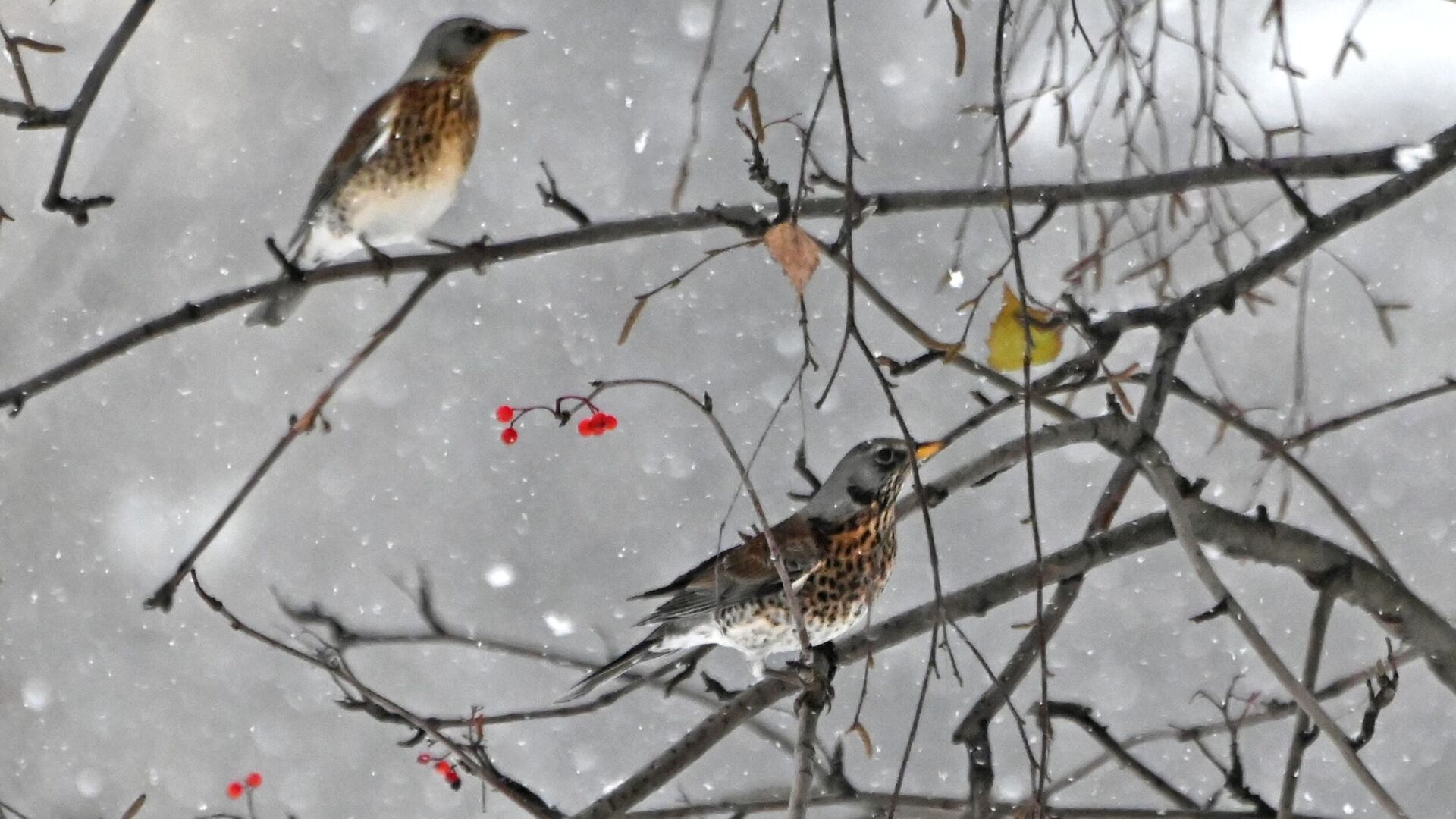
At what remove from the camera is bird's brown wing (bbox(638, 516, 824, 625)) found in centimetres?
202

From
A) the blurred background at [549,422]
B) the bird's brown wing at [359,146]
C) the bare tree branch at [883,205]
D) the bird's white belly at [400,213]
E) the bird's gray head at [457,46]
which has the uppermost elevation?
the blurred background at [549,422]

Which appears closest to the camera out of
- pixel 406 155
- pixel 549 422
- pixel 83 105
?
pixel 83 105

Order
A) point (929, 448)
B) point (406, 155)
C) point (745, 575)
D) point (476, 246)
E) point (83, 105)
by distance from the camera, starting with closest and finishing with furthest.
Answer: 1. point (83, 105)
2. point (476, 246)
3. point (929, 448)
4. point (745, 575)
5. point (406, 155)

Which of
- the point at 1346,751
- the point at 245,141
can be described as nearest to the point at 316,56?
the point at 245,141

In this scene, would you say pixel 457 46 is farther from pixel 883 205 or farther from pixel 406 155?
pixel 883 205

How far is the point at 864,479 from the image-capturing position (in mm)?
2166

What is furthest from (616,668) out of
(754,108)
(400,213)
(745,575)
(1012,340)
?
(754,108)

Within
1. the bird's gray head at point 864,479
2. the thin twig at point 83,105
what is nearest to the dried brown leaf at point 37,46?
the thin twig at point 83,105

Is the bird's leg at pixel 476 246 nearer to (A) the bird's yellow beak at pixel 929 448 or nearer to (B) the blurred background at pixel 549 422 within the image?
(A) the bird's yellow beak at pixel 929 448

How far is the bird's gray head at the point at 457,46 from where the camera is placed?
2.31 meters

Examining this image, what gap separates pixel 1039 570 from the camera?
33.2 inches

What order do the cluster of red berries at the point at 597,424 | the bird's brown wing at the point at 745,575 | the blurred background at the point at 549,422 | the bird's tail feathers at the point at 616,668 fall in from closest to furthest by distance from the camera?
1. the cluster of red berries at the point at 597,424
2. the bird's tail feathers at the point at 616,668
3. the bird's brown wing at the point at 745,575
4. the blurred background at the point at 549,422

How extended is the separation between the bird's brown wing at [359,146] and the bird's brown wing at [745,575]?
94 centimetres

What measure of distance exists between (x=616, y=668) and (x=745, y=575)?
29 cm
